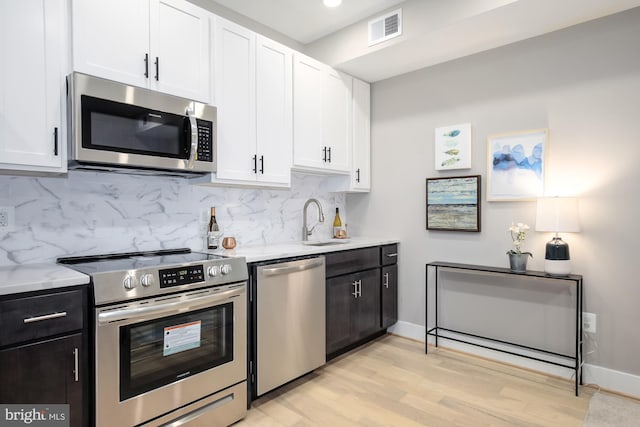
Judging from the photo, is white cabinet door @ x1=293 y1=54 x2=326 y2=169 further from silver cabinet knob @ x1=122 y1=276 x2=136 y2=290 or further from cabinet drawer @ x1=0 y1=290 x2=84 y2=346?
cabinet drawer @ x1=0 y1=290 x2=84 y2=346


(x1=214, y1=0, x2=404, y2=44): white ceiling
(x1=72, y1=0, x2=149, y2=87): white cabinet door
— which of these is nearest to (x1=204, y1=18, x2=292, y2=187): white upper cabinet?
(x1=214, y1=0, x2=404, y2=44): white ceiling

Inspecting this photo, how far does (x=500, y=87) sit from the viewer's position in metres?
3.06

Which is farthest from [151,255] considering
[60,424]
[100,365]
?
[60,424]

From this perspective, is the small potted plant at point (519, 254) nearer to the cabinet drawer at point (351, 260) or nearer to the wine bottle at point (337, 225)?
the cabinet drawer at point (351, 260)

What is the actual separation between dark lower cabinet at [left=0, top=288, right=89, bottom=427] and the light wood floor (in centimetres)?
98

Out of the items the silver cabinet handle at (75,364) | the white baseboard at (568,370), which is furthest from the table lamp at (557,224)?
the silver cabinet handle at (75,364)

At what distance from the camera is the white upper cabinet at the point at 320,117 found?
10.1 ft

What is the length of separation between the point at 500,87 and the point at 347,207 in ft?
6.13

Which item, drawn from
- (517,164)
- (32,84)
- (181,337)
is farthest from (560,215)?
(32,84)

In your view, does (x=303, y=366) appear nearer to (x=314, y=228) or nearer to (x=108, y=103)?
(x=314, y=228)

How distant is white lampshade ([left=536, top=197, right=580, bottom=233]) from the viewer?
2.51 metres

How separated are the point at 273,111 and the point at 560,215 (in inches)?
86.3

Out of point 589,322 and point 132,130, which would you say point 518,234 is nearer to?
point 589,322

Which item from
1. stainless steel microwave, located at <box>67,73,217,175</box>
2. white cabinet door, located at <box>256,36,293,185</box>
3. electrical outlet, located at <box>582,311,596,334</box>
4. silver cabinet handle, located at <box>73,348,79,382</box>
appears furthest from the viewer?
white cabinet door, located at <box>256,36,293,185</box>
